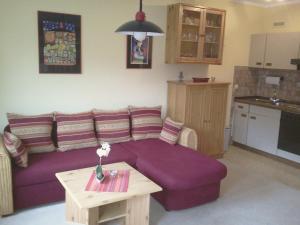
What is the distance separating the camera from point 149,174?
3.24 metres

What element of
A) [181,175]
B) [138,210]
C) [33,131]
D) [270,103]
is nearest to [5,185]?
[33,131]

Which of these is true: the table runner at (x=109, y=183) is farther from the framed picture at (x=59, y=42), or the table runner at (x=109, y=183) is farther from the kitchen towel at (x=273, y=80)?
the kitchen towel at (x=273, y=80)

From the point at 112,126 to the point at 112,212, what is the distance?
1.43 metres

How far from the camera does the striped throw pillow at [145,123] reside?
4.07 metres

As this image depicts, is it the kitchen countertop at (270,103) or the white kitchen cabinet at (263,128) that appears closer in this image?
the kitchen countertop at (270,103)

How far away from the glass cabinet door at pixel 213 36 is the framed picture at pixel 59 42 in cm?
190

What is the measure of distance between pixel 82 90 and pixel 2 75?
969mm

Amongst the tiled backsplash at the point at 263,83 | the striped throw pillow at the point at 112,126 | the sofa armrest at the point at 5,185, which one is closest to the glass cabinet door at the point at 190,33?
the striped throw pillow at the point at 112,126

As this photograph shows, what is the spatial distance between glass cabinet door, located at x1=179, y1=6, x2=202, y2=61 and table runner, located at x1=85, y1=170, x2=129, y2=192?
217cm

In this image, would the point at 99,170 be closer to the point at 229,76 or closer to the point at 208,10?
the point at 208,10

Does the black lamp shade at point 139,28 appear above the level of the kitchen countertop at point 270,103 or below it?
above

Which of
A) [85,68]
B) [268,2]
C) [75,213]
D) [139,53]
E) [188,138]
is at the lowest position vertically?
[75,213]

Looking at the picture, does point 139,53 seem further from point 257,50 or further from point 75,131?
point 257,50

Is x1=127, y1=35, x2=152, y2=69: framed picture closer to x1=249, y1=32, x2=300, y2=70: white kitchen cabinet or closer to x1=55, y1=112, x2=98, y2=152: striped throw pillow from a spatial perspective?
x1=55, y1=112, x2=98, y2=152: striped throw pillow
